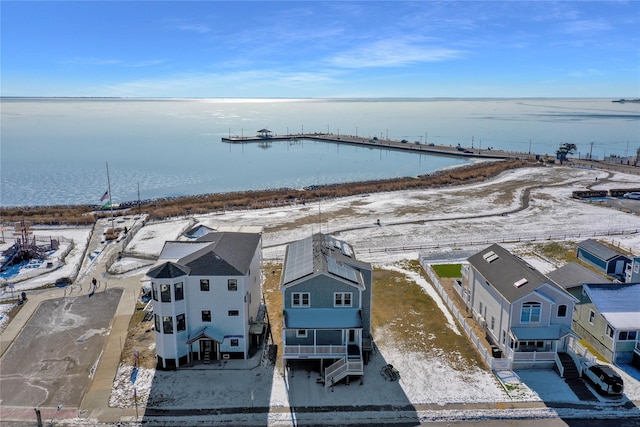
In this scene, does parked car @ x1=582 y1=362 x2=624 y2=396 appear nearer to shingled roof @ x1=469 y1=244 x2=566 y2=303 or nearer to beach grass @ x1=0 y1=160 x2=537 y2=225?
shingled roof @ x1=469 y1=244 x2=566 y2=303

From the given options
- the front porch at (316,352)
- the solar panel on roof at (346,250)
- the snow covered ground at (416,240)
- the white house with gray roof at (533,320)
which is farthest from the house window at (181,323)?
the white house with gray roof at (533,320)

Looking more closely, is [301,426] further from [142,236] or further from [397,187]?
[397,187]

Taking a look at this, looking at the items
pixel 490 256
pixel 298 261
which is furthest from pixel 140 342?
pixel 490 256

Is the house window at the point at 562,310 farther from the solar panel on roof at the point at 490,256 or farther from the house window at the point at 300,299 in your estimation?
the house window at the point at 300,299

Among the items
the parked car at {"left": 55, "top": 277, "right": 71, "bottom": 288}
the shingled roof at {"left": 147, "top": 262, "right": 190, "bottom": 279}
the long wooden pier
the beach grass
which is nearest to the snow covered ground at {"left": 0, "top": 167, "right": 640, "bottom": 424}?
the parked car at {"left": 55, "top": 277, "right": 71, "bottom": 288}

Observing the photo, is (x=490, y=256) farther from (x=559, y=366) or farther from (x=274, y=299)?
(x=274, y=299)

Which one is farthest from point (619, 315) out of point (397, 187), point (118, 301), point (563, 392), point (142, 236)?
point (397, 187)

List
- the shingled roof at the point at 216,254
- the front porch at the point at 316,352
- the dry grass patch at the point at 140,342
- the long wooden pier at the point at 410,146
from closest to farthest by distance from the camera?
the front porch at the point at 316,352
the shingled roof at the point at 216,254
the dry grass patch at the point at 140,342
the long wooden pier at the point at 410,146
